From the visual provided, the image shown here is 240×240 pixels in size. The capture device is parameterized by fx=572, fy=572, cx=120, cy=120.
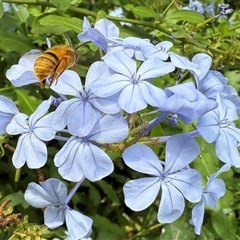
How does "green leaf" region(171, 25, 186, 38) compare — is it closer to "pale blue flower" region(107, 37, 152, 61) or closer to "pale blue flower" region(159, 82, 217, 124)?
"pale blue flower" region(107, 37, 152, 61)

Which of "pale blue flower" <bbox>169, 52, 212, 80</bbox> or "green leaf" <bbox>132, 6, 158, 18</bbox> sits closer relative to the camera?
"pale blue flower" <bbox>169, 52, 212, 80</bbox>

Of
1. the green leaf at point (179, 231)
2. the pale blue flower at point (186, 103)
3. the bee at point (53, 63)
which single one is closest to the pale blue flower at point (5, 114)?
the bee at point (53, 63)

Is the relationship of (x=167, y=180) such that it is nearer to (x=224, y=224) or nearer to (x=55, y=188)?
(x=55, y=188)

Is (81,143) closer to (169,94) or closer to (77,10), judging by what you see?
(169,94)

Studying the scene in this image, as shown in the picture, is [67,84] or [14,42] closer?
[67,84]

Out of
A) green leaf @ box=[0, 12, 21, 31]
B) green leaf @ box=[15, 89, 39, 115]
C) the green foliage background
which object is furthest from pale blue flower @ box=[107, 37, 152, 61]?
green leaf @ box=[0, 12, 21, 31]

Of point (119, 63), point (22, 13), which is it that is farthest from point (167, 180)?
point (22, 13)
